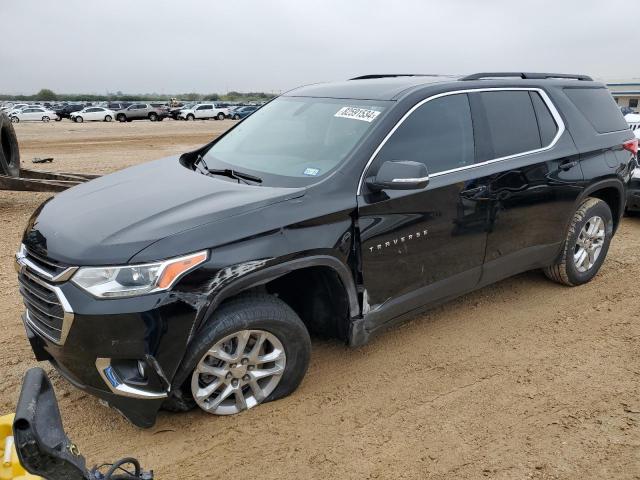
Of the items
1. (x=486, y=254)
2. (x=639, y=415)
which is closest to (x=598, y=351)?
(x=639, y=415)

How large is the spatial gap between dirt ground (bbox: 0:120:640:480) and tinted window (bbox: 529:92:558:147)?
4.64 ft

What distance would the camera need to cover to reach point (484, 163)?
12.7 feet

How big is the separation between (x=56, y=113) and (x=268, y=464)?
162ft

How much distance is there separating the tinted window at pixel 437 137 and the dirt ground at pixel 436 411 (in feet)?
4.42

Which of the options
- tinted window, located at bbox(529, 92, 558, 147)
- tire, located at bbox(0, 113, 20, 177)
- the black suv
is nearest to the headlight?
the black suv

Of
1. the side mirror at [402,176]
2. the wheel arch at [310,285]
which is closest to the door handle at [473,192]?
the side mirror at [402,176]

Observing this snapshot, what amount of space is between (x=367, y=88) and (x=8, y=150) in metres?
6.55

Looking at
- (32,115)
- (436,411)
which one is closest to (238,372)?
(436,411)

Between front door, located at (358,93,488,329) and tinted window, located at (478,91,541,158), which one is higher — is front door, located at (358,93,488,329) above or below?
below

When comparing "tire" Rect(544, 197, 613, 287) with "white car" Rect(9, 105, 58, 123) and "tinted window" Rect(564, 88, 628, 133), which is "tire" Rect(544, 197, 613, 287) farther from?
"white car" Rect(9, 105, 58, 123)

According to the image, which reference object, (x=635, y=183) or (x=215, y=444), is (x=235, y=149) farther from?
(x=635, y=183)

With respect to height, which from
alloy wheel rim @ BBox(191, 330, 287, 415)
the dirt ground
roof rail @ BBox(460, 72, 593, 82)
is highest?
roof rail @ BBox(460, 72, 593, 82)

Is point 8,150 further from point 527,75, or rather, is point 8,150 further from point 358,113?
point 527,75

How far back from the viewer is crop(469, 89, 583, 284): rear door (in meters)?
3.93
